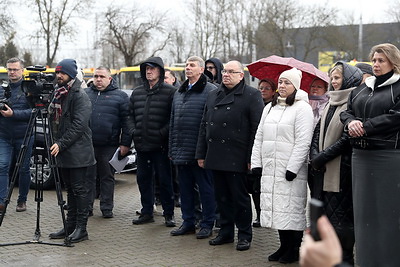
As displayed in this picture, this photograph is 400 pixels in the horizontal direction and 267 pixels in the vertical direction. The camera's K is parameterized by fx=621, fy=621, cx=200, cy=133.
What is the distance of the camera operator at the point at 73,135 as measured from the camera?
269 inches

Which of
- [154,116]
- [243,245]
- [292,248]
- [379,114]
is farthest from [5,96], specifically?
[379,114]

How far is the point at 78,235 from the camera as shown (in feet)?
22.8

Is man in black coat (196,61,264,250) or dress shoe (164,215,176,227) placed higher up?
man in black coat (196,61,264,250)

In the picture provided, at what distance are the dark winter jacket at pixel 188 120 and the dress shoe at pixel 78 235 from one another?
1312 millimetres

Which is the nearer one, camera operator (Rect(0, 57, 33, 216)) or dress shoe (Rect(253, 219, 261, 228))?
dress shoe (Rect(253, 219, 261, 228))

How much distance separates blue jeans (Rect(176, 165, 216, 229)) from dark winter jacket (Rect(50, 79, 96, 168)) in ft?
3.95

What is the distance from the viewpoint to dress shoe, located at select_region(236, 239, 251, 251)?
6570 mm

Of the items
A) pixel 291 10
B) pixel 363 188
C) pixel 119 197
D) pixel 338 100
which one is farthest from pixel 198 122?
pixel 291 10

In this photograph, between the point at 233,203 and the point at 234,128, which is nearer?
the point at 234,128

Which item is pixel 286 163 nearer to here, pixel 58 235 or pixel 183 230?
pixel 183 230

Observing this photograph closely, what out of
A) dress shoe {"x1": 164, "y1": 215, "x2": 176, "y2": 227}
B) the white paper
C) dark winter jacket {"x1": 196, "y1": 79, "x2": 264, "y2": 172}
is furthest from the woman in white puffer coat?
the white paper

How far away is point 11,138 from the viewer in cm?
838

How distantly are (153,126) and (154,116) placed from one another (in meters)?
0.12

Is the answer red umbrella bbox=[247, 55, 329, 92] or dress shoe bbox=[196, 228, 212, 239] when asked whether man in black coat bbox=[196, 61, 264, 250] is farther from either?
red umbrella bbox=[247, 55, 329, 92]
